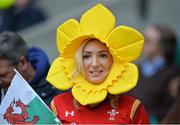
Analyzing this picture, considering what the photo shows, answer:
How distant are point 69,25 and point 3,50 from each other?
0.89 meters

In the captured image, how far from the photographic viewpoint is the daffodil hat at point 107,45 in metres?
7.46

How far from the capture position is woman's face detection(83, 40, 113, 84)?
749 cm

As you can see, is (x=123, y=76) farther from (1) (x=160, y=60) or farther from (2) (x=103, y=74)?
(1) (x=160, y=60)

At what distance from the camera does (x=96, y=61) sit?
750 cm

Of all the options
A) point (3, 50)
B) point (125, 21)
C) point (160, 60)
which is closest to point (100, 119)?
point (3, 50)

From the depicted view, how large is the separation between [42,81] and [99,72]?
1.13 metres

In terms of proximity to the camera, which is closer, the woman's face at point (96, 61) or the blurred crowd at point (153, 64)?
the woman's face at point (96, 61)

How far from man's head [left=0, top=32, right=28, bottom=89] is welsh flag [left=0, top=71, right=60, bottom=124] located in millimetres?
610

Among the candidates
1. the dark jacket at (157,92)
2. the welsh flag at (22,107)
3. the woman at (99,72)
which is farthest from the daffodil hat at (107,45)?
the dark jacket at (157,92)

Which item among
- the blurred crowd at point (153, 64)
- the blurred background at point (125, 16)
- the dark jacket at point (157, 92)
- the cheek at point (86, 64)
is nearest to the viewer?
the cheek at point (86, 64)

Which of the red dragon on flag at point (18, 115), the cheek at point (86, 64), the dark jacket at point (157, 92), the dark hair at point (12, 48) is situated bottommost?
the dark jacket at point (157, 92)

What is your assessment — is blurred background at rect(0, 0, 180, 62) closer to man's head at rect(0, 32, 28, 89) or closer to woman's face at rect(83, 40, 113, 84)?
man's head at rect(0, 32, 28, 89)

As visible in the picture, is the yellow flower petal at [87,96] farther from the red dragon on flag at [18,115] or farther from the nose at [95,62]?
the red dragon on flag at [18,115]

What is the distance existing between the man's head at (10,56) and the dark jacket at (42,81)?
173 millimetres
